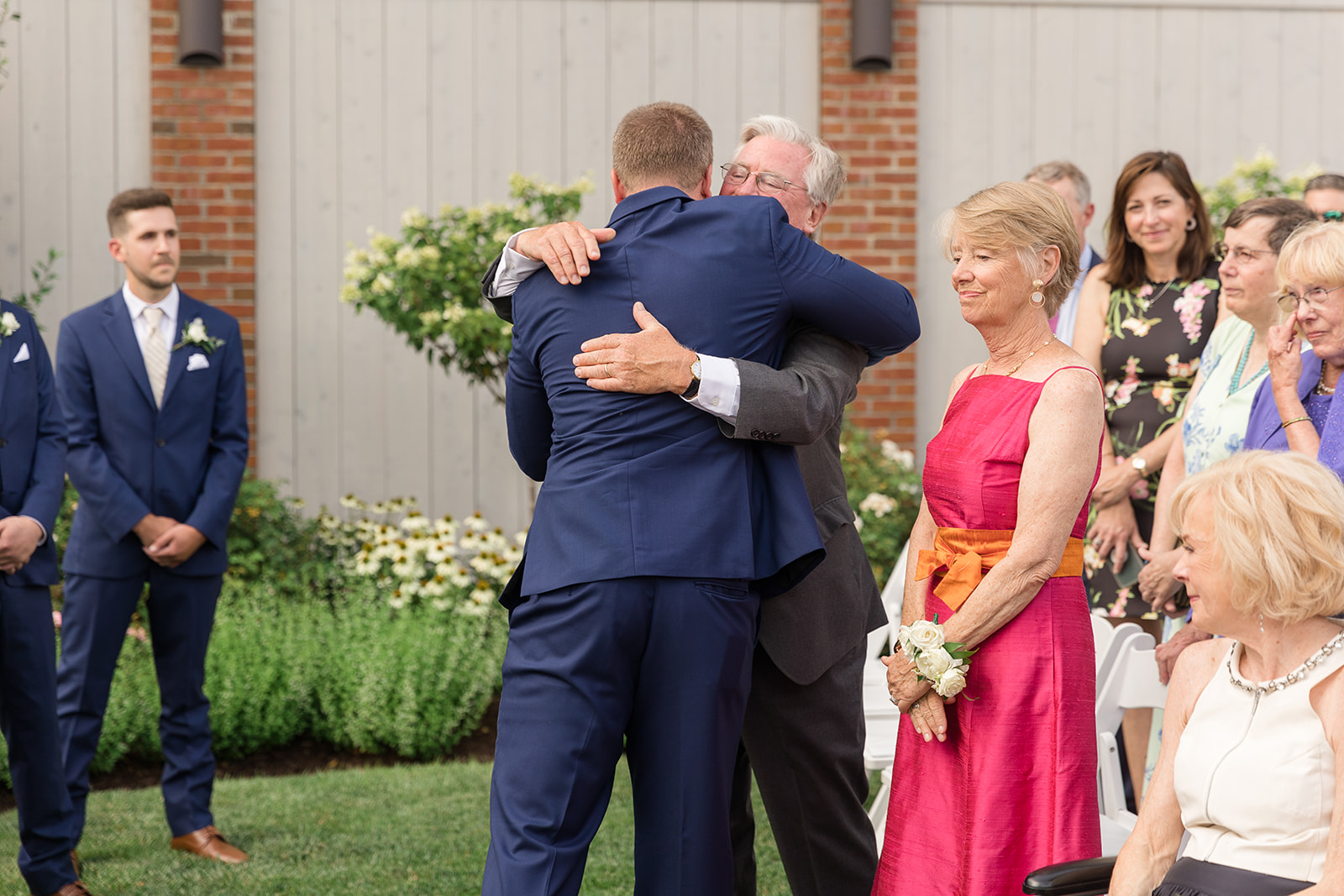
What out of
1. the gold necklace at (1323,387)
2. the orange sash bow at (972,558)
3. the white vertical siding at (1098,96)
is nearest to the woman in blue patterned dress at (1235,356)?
the gold necklace at (1323,387)

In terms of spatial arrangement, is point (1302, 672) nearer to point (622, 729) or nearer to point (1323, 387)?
point (622, 729)

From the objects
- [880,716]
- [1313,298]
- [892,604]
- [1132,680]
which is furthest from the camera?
[892,604]

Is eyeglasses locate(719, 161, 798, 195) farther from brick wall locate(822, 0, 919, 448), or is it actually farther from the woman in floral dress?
brick wall locate(822, 0, 919, 448)

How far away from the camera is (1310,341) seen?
9.39ft

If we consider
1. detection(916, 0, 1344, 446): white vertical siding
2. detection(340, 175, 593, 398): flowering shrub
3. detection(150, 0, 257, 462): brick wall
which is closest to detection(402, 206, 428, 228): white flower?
detection(340, 175, 593, 398): flowering shrub

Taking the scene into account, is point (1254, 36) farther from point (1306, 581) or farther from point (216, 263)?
point (1306, 581)

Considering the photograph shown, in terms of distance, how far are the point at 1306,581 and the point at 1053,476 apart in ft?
1.78

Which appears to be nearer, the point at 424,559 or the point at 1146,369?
the point at 1146,369

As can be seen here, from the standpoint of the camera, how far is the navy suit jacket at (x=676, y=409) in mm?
2229

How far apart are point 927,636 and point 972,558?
18 centimetres

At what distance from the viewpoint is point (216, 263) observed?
22.6 feet

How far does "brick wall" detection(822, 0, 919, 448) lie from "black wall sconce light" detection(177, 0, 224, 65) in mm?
3373

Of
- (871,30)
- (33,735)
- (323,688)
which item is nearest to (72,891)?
(33,735)

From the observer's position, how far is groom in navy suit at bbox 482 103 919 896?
221 centimetres
